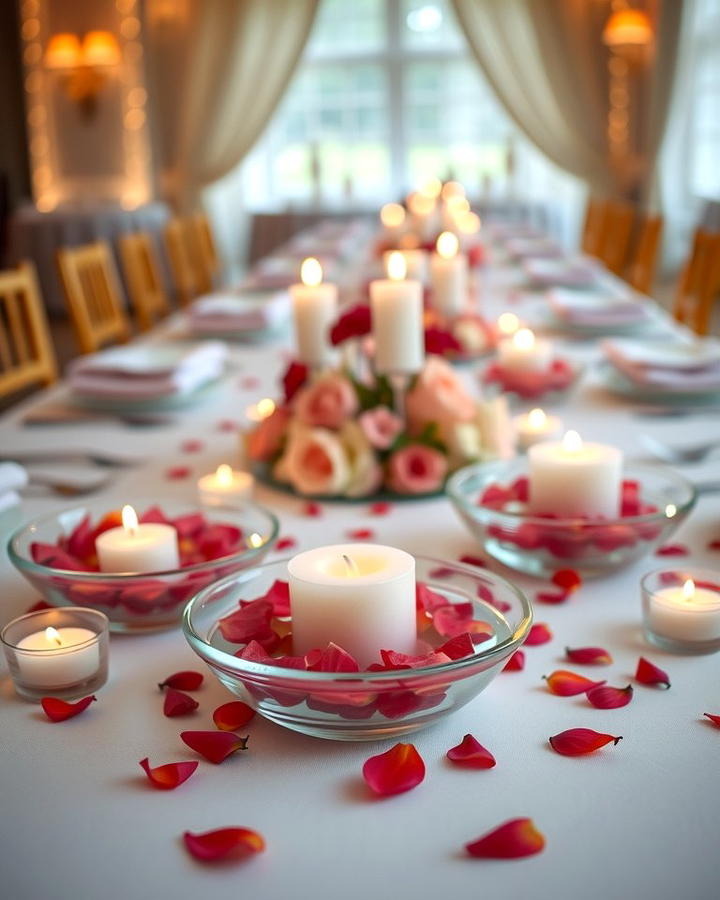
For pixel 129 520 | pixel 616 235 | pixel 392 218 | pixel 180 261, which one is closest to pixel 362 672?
pixel 129 520

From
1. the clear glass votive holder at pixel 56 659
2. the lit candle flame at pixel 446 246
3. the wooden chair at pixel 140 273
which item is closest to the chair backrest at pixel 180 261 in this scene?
the wooden chair at pixel 140 273

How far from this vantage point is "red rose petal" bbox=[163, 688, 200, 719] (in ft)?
2.52

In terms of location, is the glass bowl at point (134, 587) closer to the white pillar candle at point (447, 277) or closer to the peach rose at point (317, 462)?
the peach rose at point (317, 462)

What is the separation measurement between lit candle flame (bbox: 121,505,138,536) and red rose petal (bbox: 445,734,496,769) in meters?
0.40

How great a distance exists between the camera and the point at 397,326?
1.28 meters

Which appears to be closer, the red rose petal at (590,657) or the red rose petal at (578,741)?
the red rose petal at (578,741)

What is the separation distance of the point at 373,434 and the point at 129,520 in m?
0.40

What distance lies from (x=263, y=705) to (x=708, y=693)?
0.33 metres

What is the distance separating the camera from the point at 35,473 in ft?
4.68

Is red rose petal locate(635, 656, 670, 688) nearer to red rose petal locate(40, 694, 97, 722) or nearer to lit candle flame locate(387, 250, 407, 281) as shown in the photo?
red rose petal locate(40, 694, 97, 722)

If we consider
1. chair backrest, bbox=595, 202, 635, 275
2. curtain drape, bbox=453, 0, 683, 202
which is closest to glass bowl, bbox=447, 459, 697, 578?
chair backrest, bbox=595, 202, 635, 275

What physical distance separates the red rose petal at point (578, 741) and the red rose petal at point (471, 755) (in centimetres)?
5

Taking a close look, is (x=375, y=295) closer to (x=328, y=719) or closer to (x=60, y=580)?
(x=60, y=580)

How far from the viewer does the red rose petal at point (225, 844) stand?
1.97 feet
